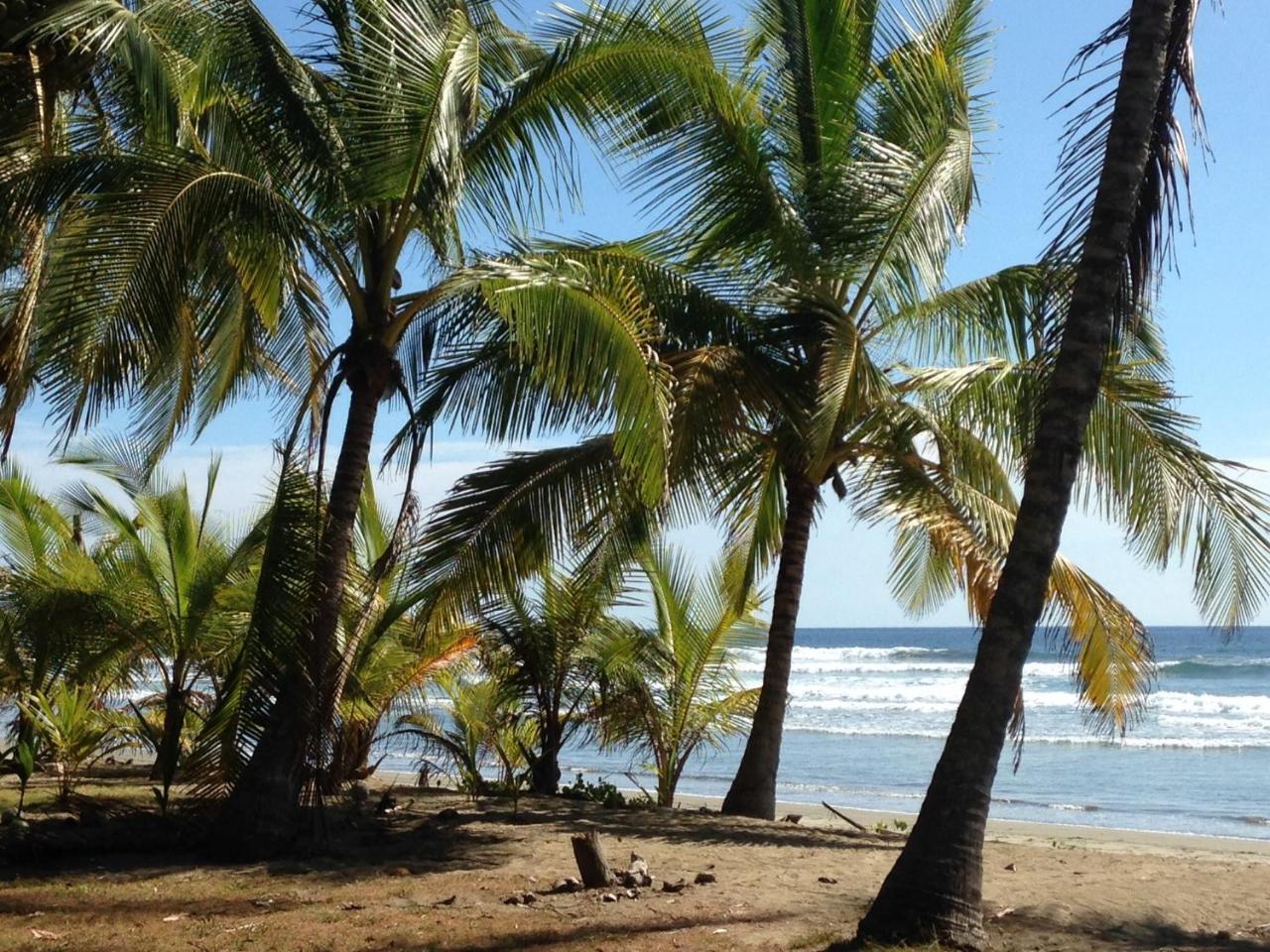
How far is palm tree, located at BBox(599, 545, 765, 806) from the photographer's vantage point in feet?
39.8

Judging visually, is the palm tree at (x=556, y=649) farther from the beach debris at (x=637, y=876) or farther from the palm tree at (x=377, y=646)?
the beach debris at (x=637, y=876)

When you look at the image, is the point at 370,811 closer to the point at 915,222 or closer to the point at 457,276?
the point at 457,276

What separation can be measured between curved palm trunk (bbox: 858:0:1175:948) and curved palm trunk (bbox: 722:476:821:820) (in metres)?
4.58

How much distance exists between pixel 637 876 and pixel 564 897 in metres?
0.49

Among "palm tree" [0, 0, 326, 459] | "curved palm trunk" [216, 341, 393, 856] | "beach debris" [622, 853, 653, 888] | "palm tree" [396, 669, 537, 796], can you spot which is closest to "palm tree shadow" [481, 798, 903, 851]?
"palm tree" [396, 669, 537, 796]

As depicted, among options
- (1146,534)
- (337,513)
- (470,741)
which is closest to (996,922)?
(1146,534)

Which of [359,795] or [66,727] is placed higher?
[66,727]

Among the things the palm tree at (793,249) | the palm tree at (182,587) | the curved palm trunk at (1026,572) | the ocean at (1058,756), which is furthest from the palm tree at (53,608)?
the curved palm trunk at (1026,572)

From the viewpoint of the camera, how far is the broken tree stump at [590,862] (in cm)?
727

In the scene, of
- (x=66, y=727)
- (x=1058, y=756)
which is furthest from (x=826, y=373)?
(x=1058, y=756)

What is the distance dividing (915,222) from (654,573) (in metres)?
4.29

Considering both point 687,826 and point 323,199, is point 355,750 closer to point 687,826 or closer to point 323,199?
point 687,826

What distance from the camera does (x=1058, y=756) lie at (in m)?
23.9

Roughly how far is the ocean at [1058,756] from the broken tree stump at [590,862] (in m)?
4.01
